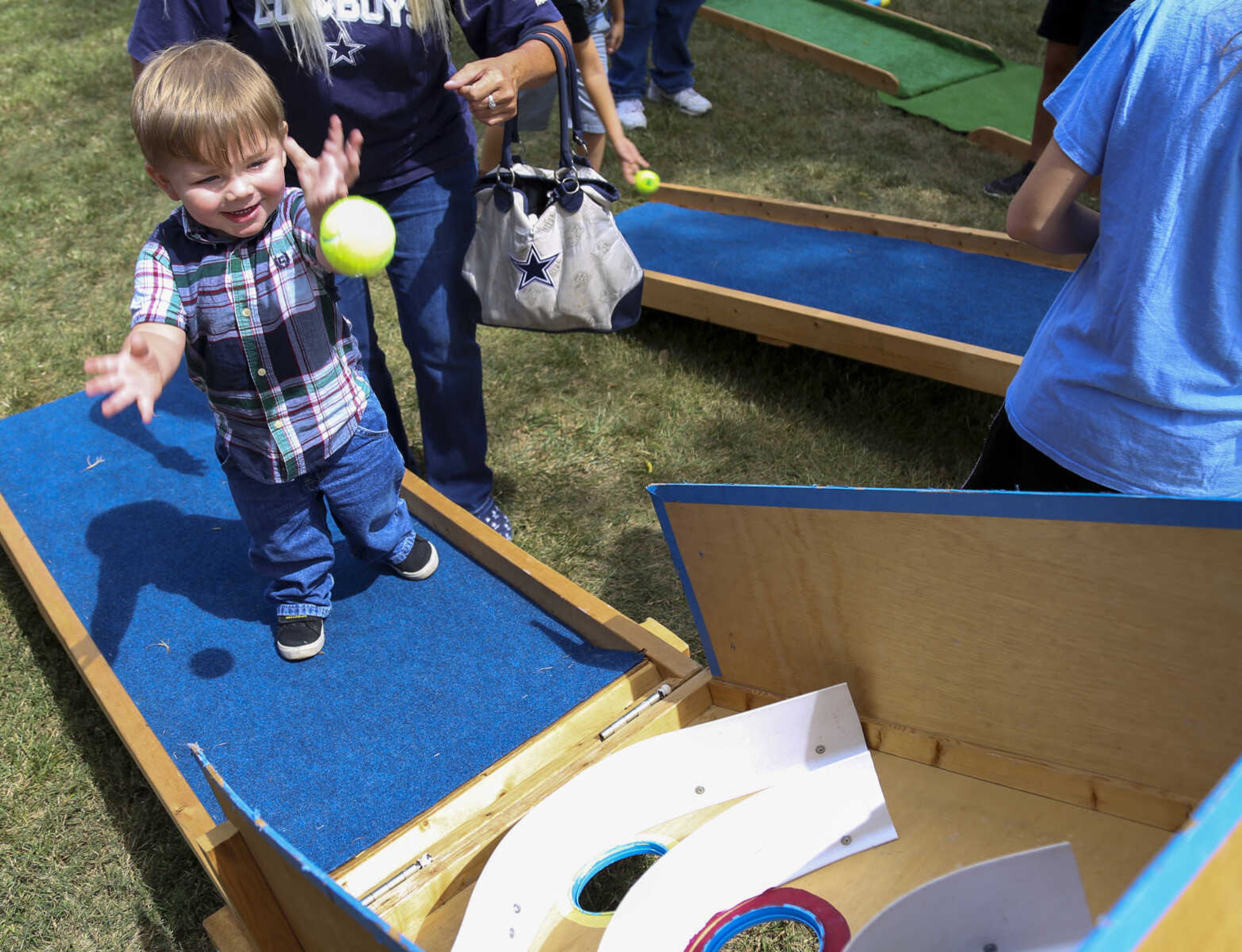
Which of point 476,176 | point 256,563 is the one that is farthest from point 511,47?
point 256,563

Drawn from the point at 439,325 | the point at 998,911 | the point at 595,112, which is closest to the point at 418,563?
the point at 439,325

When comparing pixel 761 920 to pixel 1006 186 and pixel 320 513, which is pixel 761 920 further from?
pixel 1006 186

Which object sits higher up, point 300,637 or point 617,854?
point 617,854

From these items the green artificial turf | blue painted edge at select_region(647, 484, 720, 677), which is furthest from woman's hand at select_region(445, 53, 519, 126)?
the green artificial turf

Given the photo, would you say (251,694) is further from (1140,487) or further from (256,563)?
(1140,487)

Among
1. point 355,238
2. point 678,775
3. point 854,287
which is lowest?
point 854,287

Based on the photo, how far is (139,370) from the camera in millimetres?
1753

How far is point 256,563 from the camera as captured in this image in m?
2.53

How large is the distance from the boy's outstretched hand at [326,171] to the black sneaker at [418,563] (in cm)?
104

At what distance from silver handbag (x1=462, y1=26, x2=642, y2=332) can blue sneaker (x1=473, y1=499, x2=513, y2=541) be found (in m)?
0.78

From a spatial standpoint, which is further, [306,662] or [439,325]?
[439,325]

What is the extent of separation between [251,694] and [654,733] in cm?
104

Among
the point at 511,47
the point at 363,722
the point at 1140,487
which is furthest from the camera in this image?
the point at 511,47

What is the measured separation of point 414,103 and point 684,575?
1377 millimetres
